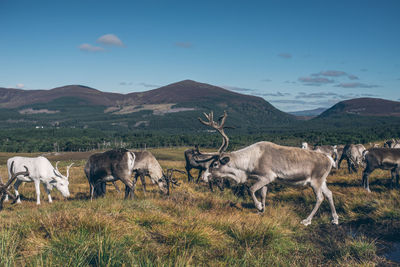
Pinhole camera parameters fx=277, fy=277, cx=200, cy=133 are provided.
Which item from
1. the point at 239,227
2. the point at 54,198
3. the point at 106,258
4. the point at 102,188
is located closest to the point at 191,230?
the point at 239,227

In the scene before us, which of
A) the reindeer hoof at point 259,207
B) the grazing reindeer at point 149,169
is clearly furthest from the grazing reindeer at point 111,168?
the reindeer hoof at point 259,207

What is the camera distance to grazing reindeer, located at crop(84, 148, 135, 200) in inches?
430

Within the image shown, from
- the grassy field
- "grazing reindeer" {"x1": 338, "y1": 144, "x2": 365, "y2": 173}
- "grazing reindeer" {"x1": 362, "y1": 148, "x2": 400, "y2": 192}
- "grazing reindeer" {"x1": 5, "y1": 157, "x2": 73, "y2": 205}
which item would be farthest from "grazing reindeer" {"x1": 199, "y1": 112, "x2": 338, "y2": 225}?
"grazing reindeer" {"x1": 338, "y1": 144, "x2": 365, "y2": 173}

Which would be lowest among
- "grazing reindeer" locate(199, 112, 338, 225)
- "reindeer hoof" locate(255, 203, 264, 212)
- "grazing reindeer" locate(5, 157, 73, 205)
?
"reindeer hoof" locate(255, 203, 264, 212)

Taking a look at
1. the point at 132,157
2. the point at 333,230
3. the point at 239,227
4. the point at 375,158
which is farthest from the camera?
the point at 375,158

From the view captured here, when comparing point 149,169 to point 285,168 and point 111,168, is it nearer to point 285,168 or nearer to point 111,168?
point 111,168

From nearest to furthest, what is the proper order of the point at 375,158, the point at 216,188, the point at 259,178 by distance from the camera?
the point at 259,178, the point at 375,158, the point at 216,188

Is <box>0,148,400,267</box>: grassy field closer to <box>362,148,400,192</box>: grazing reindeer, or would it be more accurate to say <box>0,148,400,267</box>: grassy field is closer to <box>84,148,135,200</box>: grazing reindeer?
<box>84,148,135,200</box>: grazing reindeer

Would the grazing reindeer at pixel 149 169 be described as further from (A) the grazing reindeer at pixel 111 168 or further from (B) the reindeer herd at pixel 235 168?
(A) the grazing reindeer at pixel 111 168

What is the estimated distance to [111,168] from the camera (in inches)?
435

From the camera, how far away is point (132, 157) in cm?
1135

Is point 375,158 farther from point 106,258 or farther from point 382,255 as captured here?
point 106,258

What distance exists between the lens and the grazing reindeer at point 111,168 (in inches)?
430

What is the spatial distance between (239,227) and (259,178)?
3123 millimetres
